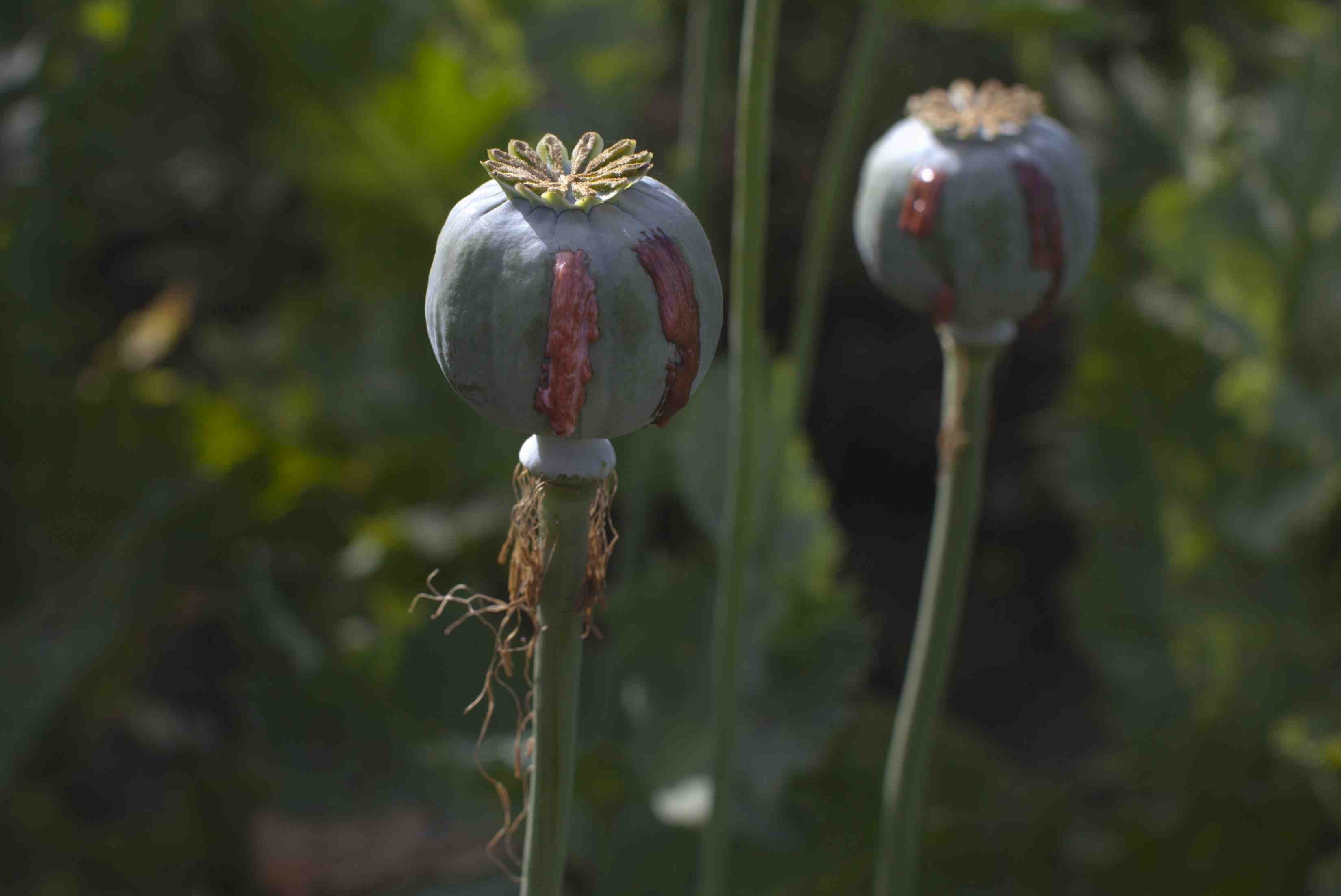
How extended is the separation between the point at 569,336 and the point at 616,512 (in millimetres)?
1631

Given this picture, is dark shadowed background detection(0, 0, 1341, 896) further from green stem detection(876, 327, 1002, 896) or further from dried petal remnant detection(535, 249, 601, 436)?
dried petal remnant detection(535, 249, 601, 436)

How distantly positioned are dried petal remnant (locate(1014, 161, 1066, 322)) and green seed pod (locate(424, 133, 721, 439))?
0.28 meters

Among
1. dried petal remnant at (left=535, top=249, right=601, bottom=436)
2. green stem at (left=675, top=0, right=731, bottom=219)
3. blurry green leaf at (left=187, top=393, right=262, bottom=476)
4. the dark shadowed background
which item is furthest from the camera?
blurry green leaf at (left=187, top=393, right=262, bottom=476)

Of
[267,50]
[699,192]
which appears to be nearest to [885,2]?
[699,192]

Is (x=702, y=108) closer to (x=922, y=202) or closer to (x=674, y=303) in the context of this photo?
(x=922, y=202)

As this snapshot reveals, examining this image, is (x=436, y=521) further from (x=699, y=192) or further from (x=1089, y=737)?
(x=1089, y=737)

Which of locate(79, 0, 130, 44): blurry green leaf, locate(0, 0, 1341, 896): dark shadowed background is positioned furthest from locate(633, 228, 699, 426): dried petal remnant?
locate(79, 0, 130, 44): blurry green leaf

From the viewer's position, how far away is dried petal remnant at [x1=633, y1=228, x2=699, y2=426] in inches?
22.0

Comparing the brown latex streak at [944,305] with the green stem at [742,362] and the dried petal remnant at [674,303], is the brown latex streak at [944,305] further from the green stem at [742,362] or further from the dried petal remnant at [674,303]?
the dried petal remnant at [674,303]

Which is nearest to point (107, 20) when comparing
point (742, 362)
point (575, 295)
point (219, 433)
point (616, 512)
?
point (219, 433)

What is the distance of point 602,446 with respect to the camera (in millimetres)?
604

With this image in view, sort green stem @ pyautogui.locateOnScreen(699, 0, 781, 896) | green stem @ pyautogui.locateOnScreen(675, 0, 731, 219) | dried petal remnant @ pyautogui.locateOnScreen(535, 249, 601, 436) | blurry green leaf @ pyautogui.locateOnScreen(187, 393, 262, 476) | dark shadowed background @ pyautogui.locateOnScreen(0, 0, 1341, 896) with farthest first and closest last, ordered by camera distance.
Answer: blurry green leaf @ pyautogui.locateOnScreen(187, 393, 262, 476) → dark shadowed background @ pyautogui.locateOnScreen(0, 0, 1341, 896) → green stem @ pyautogui.locateOnScreen(675, 0, 731, 219) → green stem @ pyautogui.locateOnScreen(699, 0, 781, 896) → dried petal remnant @ pyautogui.locateOnScreen(535, 249, 601, 436)

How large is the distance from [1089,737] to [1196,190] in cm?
88

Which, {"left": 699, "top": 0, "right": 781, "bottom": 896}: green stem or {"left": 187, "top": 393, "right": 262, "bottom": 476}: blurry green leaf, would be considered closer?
{"left": 699, "top": 0, "right": 781, "bottom": 896}: green stem
